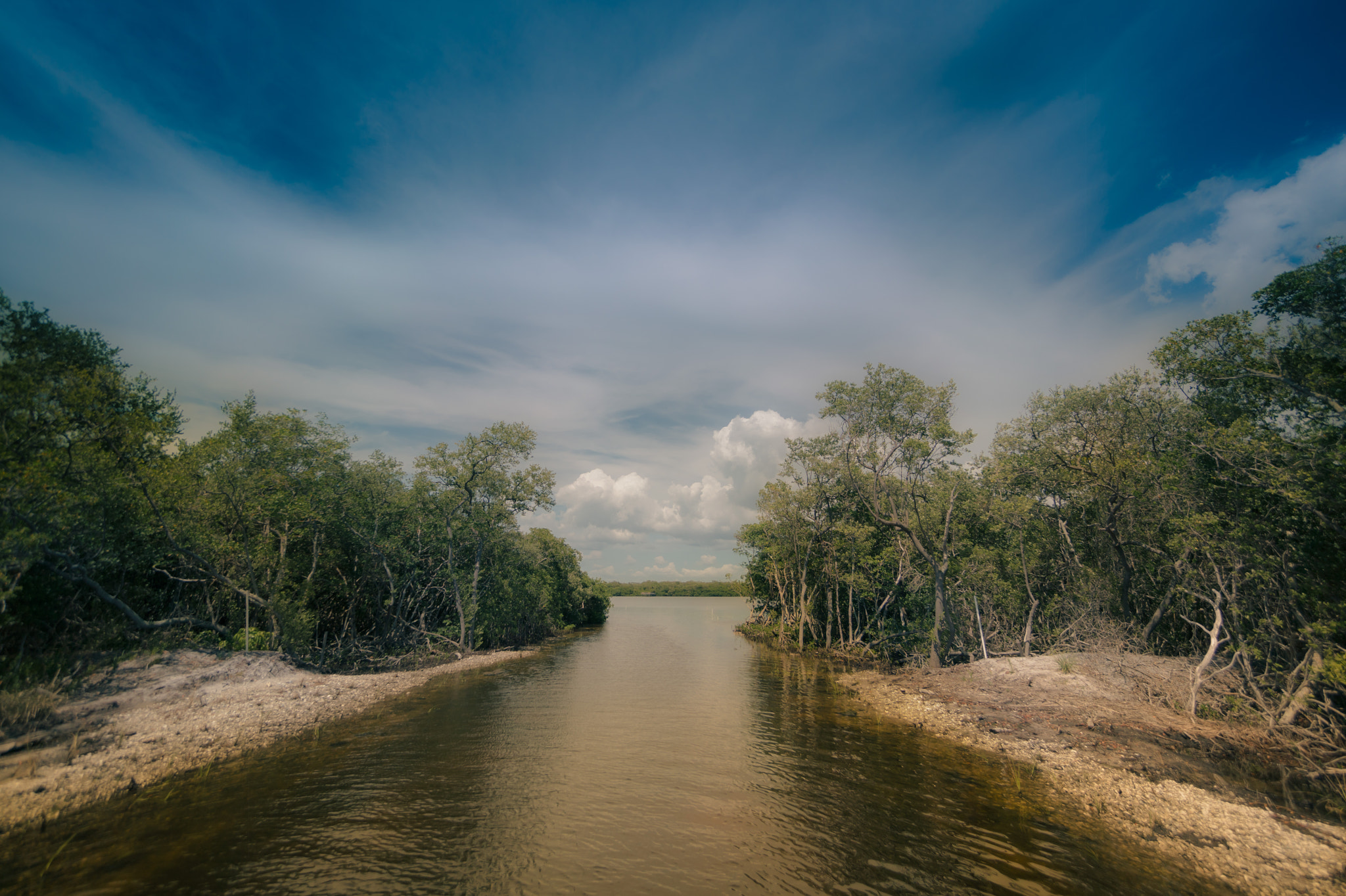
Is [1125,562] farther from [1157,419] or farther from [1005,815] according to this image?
[1005,815]

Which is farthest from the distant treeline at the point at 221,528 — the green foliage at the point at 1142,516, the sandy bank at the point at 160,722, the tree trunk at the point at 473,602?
the green foliage at the point at 1142,516

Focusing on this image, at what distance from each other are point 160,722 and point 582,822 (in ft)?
49.3

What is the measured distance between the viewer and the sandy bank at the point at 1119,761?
10.3 m

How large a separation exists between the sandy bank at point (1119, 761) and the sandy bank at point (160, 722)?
24.2 metres

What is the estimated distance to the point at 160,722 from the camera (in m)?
16.6

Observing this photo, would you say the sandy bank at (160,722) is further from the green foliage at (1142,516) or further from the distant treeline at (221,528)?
the green foliage at (1142,516)

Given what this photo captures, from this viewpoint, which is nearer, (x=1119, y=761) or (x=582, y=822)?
(x=582, y=822)

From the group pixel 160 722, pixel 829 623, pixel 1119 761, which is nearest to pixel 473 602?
Result: pixel 160 722

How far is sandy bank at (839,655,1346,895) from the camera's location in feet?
33.8

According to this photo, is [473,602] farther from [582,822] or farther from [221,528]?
[582,822]

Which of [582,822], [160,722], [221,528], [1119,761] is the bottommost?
[582,822]

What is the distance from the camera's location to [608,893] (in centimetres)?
977

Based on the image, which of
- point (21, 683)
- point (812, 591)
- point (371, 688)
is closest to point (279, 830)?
point (21, 683)

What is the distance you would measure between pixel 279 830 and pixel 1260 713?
91.6 ft
